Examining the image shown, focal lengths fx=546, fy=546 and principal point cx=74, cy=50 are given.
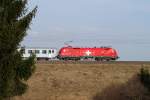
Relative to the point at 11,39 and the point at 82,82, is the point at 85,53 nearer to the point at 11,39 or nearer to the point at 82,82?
the point at 82,82

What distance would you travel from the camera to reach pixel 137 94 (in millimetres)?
41406

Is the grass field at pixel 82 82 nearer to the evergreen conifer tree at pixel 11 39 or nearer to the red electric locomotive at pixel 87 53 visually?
the evergreen conifer tree at pixel 11 39

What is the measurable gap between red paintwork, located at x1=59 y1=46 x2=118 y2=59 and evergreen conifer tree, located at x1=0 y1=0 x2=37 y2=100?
73.7 metres

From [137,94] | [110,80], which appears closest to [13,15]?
[137,94]

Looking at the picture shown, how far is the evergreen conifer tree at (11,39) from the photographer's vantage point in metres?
21.0

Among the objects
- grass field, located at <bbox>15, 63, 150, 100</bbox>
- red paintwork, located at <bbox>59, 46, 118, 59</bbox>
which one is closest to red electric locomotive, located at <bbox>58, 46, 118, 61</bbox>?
red paintwork, located at <bbox>59, 46, 118, 59</bbox>

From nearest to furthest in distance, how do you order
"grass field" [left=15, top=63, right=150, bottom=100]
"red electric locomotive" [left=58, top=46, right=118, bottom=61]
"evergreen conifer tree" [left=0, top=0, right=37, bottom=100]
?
1. "evergreen conifer tree" [left=0, top=0, right=37, bottom=100]
2. "grass field" [left=15, top=63, right=150, bottom=100]
3. "red electric locomotive" [left=58, top=46, right=118, bottom=61]

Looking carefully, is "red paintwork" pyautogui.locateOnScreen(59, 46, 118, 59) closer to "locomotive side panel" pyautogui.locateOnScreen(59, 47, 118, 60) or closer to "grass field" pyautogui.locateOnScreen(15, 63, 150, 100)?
"locomotive side panel" pyautogui.locateOnScreen(59, 47, 118, 60)

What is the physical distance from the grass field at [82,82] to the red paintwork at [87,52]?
98.7 ft

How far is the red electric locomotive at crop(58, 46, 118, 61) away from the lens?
96.1 m

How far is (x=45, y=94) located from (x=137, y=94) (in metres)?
14.1

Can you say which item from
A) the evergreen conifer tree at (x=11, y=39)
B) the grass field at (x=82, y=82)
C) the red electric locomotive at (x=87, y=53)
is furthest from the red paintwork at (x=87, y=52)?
the evergreen conifer tree at (x=11, y=39)

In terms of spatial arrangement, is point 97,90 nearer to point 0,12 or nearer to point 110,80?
point 110,80

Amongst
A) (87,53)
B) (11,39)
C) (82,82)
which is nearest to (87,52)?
(87,53)
